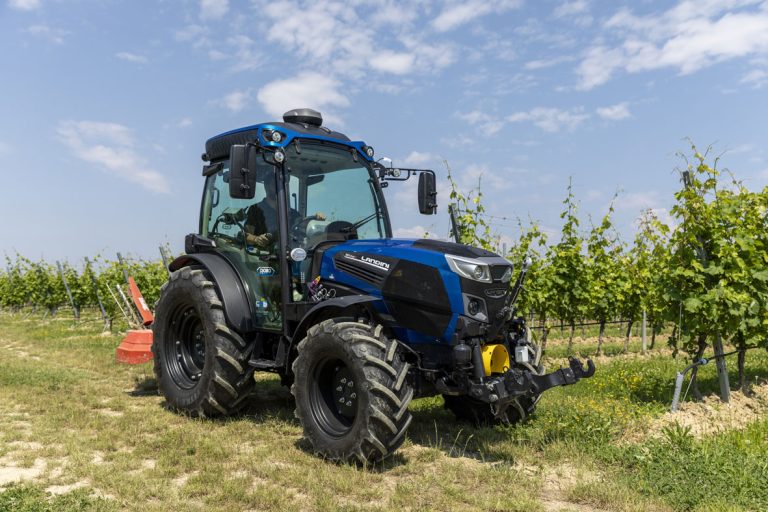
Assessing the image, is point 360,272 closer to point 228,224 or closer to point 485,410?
point 485,410

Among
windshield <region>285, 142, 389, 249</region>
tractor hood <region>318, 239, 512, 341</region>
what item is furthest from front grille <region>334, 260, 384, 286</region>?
windshield <region>285, 142, 389, 249</region>

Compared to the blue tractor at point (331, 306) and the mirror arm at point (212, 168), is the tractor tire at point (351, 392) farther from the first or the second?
the mirror arm at point (212, 168)

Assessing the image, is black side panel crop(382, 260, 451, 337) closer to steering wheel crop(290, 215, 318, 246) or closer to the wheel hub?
the wheel hub

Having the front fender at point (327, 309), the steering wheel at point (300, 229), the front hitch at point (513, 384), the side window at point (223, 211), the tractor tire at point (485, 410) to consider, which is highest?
the side window at point (223, 211)

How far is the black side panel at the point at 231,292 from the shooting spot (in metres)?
5.71

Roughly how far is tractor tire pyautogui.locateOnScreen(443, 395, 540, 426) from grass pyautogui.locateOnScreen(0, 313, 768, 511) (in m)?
0.10

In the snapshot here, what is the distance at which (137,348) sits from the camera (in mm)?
8633

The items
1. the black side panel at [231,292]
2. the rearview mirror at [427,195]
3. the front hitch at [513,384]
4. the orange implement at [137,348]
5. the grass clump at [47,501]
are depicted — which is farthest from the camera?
the orange implement at [137,348]

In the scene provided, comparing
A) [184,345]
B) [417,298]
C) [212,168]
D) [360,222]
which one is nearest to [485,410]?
[417,298]

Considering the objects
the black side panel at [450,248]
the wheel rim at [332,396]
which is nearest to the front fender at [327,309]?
the wheel rim at [332,396]

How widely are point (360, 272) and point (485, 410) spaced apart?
173 cm

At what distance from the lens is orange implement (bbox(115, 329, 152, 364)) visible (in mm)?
8633

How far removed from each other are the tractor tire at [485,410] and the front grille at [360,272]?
1.32 metres

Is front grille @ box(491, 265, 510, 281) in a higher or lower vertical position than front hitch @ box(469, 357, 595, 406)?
higher
